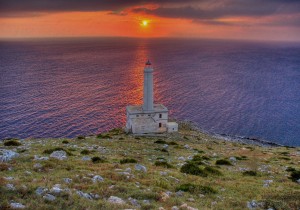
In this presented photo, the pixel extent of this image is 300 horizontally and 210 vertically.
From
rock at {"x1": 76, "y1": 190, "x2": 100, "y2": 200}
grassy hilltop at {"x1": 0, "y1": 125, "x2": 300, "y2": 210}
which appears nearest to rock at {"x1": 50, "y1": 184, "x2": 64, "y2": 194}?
grassy hilltop at {"x1": 0, "y1": 125, "x2": 300, "y2": 210}

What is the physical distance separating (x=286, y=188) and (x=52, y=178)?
13770mm

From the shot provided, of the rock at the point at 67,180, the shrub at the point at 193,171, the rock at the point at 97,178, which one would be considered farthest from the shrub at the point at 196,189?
the rock at the point at 67,180

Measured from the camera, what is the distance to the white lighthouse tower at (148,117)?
55250 mm

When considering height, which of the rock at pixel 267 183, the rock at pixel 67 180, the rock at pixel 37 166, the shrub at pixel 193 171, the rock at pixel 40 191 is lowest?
the rock at pixel 267 183

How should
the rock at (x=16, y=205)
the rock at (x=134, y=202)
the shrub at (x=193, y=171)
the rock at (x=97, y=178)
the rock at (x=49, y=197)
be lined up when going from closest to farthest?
the rock at (x=16, y=205)
the rock at (x=49, y=197)
the rock at (x=134, y=202)
the rock at (x=97, y=178)
the shrub at (x=193, y=171)

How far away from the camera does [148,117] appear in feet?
185

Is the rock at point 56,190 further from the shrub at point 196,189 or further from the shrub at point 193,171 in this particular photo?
the shrub at point 193,171

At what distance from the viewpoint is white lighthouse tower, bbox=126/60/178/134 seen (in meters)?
55.2

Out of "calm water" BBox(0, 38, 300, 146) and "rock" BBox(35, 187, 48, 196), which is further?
"calm water" BBox(0, 38, 300, 146)

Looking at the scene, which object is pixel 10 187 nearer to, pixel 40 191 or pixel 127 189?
pixel 40 191

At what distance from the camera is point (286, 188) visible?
1800cm

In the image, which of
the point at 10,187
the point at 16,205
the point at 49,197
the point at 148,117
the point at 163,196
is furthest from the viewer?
the point at 148,117

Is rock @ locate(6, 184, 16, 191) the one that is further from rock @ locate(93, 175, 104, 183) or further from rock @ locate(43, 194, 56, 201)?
rock @ locate(93, 175, 104, 183)

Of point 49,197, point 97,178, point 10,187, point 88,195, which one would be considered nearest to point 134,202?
point 88,195
